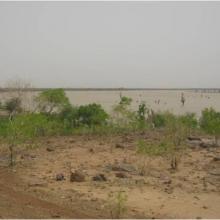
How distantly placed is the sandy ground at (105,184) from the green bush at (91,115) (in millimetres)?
9344

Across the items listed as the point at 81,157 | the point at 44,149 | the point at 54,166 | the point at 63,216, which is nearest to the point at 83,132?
the point at 44,149

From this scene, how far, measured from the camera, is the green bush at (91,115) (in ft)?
102

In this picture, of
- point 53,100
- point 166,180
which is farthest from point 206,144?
point 53,100

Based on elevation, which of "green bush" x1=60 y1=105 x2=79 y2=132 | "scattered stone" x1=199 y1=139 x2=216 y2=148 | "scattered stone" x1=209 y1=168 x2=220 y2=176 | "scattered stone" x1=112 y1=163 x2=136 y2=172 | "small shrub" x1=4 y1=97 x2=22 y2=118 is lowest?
"scattered stone" x1=209 y1=168 x2=220 y2=176

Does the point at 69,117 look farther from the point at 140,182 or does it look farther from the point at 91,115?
the point at 140,182

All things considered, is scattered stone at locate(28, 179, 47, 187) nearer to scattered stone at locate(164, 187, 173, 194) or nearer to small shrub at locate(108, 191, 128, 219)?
small shrub at locate(108, 191, 128, 219)

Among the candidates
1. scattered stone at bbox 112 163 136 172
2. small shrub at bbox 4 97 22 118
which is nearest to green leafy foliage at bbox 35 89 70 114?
small shrub at bbox 4 97 22 118

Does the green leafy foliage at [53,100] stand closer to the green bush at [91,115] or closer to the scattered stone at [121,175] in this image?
the green bush at [91,115]

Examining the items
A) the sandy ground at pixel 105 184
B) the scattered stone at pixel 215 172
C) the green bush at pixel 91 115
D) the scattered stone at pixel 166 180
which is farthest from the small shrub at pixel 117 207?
the green bush at pixel 91 115

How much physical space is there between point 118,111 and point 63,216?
18892 mm

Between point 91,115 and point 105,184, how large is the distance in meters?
17.9

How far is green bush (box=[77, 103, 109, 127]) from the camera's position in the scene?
3117cm

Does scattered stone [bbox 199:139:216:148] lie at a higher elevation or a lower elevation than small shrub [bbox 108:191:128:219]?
higher

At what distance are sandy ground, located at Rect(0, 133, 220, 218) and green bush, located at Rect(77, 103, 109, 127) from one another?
30.7 feet
